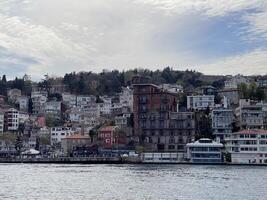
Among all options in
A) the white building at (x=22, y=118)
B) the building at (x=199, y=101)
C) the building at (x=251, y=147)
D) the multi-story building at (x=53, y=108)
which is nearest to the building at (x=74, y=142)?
the building at (x=199, y=101)

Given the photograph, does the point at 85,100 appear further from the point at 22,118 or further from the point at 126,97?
the point at 22,118

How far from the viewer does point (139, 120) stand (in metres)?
96.9

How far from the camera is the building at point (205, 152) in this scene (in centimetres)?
8350

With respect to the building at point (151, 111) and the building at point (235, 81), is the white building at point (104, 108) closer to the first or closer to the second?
the building at point (235, 81)

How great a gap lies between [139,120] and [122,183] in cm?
5371

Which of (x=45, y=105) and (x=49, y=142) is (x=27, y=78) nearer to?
(x=45, y=105)

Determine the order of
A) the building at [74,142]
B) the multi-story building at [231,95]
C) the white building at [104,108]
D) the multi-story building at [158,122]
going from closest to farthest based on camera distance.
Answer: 1. the multi-story building at [158,122]
2. the building at [74,142]
3. the multi-story building at [231,95]
4. the white building at [104,108]

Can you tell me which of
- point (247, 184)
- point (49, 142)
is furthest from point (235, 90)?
point (247, 184)

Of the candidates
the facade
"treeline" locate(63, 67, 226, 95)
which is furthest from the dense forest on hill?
the facade

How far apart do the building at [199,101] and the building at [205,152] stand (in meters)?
25.1

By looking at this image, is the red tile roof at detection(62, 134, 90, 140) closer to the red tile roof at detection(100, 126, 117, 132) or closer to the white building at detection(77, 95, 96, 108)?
the red tile roof at detection(100, 126, 117, 132)

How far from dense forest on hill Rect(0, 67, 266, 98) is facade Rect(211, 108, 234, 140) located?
5325 centimetres

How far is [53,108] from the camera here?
137m

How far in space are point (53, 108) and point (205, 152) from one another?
61.6m
